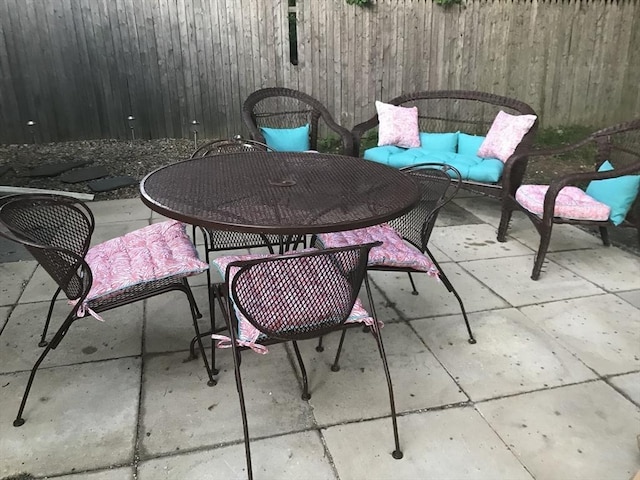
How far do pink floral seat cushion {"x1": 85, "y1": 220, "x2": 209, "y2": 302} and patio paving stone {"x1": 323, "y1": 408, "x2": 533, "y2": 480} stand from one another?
33.9 inches

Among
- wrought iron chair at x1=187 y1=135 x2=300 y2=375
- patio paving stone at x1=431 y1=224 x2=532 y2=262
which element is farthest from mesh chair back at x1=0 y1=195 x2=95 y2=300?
patio paving stone at x1=431 y1=224 x2=532 y2=262

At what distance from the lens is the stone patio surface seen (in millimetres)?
1721

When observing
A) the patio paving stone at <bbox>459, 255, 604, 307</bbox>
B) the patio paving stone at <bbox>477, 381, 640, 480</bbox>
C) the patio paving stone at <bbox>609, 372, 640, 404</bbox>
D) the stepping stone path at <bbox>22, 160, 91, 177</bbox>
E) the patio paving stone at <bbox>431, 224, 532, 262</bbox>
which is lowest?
the patio paving stone at <bbox>431, 224, 532, 262</bbox>

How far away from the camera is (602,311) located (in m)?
2.69

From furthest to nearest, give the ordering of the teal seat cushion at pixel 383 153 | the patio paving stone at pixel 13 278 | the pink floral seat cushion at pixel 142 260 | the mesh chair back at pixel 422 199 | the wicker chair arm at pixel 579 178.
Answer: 1. the teal seat cushion at pixel 383 153
2. the wicker chair arm at pixel 579 178
3. the patio paving stone at pixel 13 278
4. the mesh chair back at pixel 422 199
5. the pink floral seat cushion at pixel 142 260

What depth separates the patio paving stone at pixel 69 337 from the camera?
7.38 ft

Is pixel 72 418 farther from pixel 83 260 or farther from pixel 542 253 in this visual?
pixel 542 253

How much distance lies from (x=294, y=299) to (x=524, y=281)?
1.89 meters

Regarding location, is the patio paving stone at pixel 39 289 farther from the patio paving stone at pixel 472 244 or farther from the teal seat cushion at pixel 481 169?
the teal seat cushion at pixel 481 169

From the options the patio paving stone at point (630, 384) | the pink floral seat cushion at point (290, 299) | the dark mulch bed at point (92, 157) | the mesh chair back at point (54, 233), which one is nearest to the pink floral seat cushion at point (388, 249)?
the pink floral seat cushion at point (290, 299)

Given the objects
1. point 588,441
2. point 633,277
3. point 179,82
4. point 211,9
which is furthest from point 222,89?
point 588,441

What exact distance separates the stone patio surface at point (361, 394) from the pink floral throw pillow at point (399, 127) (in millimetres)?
1825

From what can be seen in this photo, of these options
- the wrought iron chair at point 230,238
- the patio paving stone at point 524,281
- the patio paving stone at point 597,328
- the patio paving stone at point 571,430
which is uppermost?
the wrought iron chair at point 230,238

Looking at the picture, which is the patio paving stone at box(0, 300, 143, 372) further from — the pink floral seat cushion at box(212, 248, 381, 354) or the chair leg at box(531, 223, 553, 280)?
the chair leg at box(531, 223, 553, 280)
